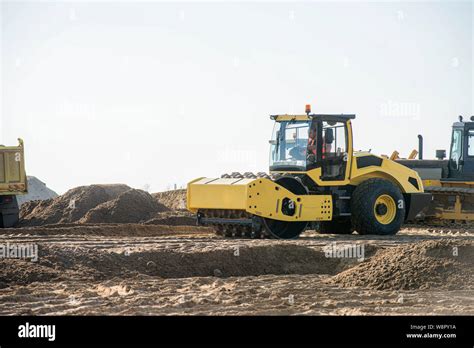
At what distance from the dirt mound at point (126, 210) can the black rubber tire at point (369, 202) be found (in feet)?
32.6

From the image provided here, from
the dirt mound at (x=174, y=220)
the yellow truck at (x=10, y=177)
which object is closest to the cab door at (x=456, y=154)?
the dirt mound at (x=174, y=220)

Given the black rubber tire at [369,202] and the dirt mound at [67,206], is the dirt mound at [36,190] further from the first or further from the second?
the black rubber tire at [369,202]

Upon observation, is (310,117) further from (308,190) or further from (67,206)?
(67,206)

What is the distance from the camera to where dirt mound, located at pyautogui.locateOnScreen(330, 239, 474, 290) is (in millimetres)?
10790

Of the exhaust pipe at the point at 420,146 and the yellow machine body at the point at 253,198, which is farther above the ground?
the exhaust pipe at the point at 420,146

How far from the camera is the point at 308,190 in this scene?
54.9ft

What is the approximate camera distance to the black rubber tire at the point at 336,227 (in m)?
18.0

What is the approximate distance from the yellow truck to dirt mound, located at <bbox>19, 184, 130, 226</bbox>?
2.86 m

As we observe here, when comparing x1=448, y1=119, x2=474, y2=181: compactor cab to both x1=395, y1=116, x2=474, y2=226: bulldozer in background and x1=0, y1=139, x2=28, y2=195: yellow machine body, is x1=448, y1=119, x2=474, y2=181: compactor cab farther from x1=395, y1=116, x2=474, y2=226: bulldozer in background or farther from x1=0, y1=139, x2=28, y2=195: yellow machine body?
x1=0, y1=139, x2=28, y2=195: yellow machine body

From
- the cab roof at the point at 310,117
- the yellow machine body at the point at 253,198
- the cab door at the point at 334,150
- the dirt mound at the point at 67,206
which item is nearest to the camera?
the yellow machine body at the point at 253,198

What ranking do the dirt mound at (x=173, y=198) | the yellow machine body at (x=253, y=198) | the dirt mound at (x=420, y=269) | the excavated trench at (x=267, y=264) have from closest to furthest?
the dirt mound at (x=420, y=269) < the excavated trench at (x=267, y=264) < the yellow machine body at (x=253, y=198) < the dirt mound at (x=173, y=198)

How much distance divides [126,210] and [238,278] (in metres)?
14.6

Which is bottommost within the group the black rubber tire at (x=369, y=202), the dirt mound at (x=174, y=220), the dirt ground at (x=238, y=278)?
the dirt mound at (x=174, y=220)
